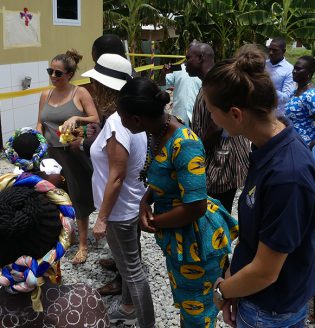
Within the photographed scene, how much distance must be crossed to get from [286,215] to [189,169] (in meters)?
0.62

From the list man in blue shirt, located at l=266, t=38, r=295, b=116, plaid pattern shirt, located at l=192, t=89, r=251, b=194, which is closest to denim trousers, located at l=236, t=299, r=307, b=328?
plaid pattern shirt, located at l=192, t=89, r=251, b=194

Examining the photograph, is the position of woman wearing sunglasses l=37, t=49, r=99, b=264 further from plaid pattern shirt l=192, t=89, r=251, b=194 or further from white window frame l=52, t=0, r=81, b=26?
white window frame l=52, t=0, r=81, b=26

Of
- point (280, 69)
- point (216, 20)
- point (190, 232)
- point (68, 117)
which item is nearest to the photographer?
point (190, 232)

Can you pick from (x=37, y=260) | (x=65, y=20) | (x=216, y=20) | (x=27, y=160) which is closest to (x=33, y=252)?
(x=37, y=260)

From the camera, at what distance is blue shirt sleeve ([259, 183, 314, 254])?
1060mm

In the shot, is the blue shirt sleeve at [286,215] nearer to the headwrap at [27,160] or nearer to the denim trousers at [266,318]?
the denim trousers at [266,318]

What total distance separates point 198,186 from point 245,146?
3.96 ft

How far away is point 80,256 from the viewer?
11.0ft

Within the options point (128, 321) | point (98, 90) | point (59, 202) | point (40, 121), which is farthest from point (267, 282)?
point (40, 121)

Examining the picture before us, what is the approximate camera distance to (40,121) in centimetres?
324

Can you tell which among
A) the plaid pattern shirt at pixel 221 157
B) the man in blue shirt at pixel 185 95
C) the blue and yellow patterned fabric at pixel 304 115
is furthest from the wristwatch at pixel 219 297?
the man in blue shirt at pixel 185 95

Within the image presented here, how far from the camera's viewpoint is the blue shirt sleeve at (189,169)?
164 centimetres

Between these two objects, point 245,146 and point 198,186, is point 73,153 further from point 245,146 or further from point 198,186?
point 198,186

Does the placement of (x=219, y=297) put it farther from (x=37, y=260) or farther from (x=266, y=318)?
(x=37, y=260)
